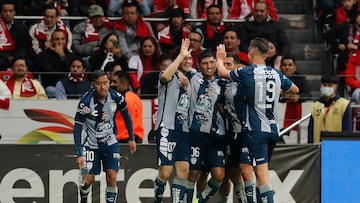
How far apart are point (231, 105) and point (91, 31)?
5625 mm

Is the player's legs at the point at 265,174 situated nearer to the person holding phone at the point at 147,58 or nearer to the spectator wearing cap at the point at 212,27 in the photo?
the person holding phone at the point at 147,58

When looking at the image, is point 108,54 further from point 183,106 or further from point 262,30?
point 183,106

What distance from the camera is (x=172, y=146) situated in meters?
17.7

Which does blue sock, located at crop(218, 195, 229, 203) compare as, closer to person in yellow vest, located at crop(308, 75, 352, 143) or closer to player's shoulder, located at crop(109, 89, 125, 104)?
player's shoulder, located at crop(109, 89, 125, 104)

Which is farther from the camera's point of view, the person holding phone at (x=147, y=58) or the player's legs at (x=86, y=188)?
the person holding phone at (x=147, y=58)

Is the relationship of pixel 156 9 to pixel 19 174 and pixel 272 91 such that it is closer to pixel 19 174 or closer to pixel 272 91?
pixel 19 174

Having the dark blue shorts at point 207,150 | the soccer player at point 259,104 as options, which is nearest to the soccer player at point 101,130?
the dark blue shorts at point 207,150

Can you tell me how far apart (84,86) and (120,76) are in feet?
3.61

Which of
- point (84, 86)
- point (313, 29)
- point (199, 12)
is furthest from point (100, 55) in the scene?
point (313, 29)

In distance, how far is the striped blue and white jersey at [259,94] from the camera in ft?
55.8

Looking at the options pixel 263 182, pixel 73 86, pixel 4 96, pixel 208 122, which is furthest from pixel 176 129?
pixel 4 96

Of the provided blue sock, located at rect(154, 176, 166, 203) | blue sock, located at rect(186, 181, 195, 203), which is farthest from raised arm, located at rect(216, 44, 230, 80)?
blue sock, located at rect(154, 176, 166, 203)

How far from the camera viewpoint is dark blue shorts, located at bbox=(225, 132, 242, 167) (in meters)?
17.7

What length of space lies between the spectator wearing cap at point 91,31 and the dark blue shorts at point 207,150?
16.8ft
